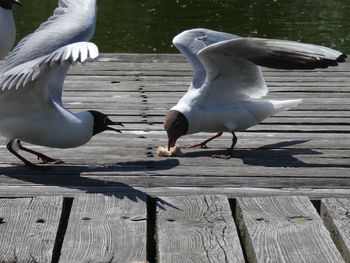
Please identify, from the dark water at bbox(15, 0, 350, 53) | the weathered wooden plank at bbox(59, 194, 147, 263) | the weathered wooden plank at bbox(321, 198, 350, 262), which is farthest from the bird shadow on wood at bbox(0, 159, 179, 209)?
the dark water at bbox(15, 0, 350, 53)

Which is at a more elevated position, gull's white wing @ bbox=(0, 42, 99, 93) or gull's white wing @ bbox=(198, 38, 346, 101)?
gull's white wing @ bbox=(0, 42, 99, 93)

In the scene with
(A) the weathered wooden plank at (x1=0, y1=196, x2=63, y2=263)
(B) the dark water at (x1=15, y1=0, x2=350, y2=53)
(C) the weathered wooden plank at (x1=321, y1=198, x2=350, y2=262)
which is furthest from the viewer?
(B) the dark water at (x1=15, y1=0, x2=350, y2=53)

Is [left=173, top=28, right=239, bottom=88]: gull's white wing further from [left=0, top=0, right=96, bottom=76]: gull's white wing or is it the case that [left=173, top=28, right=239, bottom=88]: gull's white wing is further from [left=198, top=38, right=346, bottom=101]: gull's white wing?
[left=0, top=0, right=96, bottom=76]: gull's white wing

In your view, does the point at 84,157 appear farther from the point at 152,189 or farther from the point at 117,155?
the point at 152,189

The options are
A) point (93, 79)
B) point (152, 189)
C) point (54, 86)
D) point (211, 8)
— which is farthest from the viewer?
point (211, 8)

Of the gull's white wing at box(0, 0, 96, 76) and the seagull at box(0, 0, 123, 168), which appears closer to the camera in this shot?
the seagull at box(0, 0, 123, 168)

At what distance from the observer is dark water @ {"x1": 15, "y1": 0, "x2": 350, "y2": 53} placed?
49.5 feet

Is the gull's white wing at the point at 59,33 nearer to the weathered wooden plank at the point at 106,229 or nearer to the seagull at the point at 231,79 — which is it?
the seagull at the point at 231,79

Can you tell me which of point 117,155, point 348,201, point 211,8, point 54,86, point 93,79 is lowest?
point 211,8

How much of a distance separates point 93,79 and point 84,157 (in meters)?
2.64

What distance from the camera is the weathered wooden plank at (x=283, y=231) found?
3.18 m

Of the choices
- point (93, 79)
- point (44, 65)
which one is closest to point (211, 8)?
point (93, 79)

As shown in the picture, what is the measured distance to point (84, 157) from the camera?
4855 mm

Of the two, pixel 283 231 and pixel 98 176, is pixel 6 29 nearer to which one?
pixel 98 176
